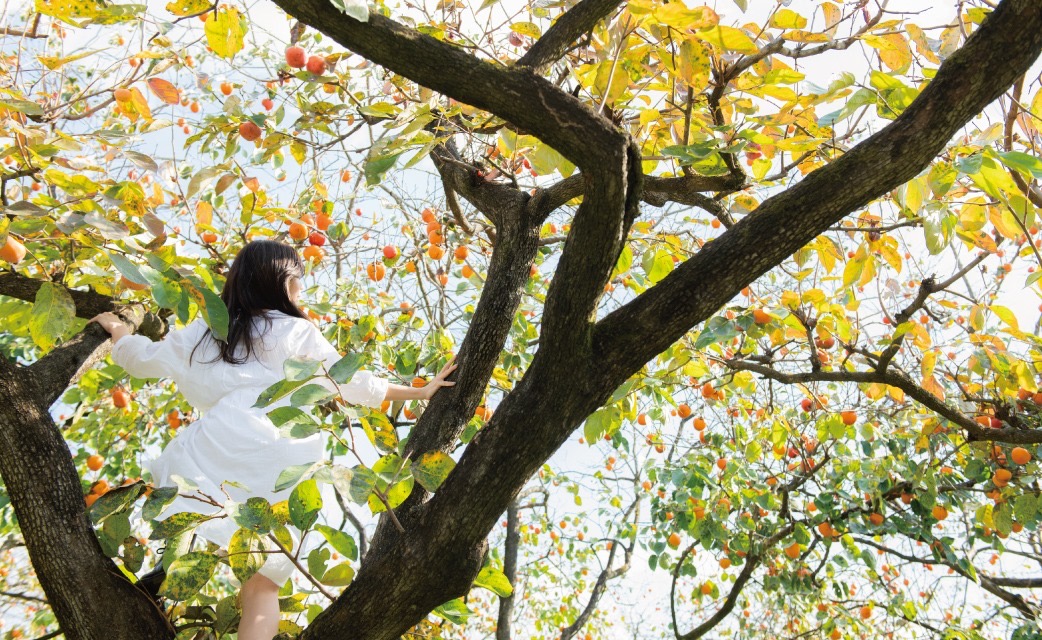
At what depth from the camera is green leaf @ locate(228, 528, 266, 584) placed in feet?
3.89

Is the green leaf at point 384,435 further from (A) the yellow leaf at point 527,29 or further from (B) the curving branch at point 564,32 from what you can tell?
(A) the yellow leaf at point 527,29

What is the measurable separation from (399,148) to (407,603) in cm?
81

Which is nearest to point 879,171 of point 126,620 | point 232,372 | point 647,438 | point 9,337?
point 232,372

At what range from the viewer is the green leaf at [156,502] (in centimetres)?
109

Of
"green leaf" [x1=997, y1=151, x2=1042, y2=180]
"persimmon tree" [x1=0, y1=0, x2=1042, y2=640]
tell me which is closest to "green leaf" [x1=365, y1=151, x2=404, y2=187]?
"persimmon tree" [x1=0, y1=0, x2=1042, y2=640]

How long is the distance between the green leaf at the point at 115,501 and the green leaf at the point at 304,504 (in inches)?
14.9

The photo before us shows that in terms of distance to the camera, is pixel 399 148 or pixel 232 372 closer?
pixel 399 148

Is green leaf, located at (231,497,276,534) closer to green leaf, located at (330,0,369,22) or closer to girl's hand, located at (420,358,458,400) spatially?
girl's hand, located at (420,358,458,400)

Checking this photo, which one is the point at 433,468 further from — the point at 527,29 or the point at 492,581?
the point at 527,29

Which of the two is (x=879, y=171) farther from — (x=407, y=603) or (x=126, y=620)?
(x=126, y=620)

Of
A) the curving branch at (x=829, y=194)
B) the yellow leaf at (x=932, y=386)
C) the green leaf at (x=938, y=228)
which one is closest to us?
the curving branch at (x=829, y=194)

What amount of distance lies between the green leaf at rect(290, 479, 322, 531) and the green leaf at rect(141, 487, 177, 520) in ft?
0.65

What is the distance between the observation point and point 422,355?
2451 mm

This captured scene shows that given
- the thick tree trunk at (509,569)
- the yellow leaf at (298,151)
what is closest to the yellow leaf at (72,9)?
the yellow leaf at (298,151)
